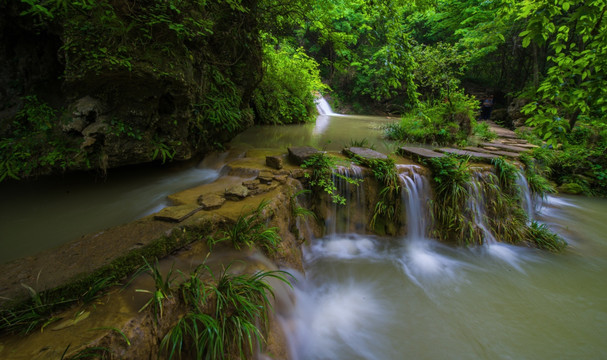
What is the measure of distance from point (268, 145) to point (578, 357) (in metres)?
5.77

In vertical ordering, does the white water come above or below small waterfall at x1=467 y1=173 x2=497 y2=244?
below

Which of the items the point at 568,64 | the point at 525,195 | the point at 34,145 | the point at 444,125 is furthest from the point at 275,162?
the point at 444,125

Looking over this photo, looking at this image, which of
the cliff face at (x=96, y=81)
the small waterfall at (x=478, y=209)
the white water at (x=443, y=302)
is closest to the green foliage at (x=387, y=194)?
the white water at (x=443, y=302)

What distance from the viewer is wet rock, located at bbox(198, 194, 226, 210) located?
2633 mm

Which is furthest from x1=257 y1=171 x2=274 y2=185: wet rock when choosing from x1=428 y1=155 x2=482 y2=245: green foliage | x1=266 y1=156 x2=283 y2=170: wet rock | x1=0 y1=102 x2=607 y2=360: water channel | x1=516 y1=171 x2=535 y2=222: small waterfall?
x1=516 y1=171 x2=535 y2=222: small waterfall

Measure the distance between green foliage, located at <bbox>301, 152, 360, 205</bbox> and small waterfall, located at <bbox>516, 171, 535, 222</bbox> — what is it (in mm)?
3290

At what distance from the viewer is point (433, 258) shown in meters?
→ 3.57

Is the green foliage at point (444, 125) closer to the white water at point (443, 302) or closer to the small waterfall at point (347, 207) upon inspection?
the white water at point (443, 302)

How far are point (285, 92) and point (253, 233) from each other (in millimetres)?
9284

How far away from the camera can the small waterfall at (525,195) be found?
453 centimetres

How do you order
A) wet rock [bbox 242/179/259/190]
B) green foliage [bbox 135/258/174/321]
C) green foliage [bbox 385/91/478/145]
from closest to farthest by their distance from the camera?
green foliage [bbox 135/258/174/321], wet rock [bbox 242/179/259/190], green foliage [bbox 385/91/478/145]

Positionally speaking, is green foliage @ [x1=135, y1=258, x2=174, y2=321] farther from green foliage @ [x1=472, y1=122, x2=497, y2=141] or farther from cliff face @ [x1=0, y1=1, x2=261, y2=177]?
green foliage @ [x1=472, y1=122, x2=497, y2=141]

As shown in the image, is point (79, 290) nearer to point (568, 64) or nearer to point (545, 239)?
point (568, 64)

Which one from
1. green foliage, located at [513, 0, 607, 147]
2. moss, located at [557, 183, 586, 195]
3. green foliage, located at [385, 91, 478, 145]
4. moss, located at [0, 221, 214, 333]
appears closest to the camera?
moss, located at [0, 221, 214, 333]
